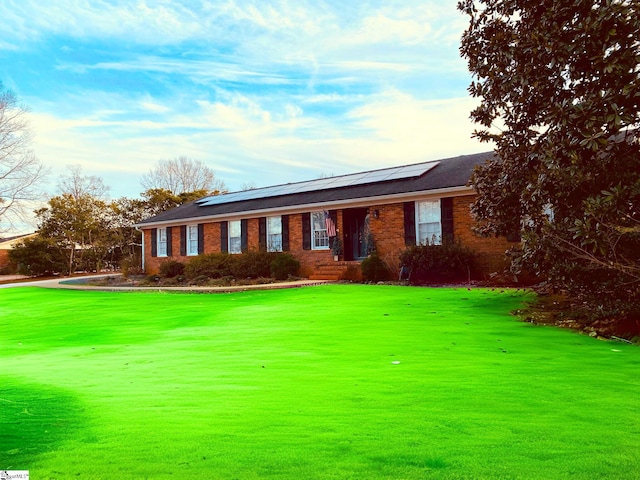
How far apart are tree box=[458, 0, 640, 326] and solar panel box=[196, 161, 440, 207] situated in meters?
10.7

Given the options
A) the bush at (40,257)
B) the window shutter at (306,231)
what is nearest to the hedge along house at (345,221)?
the window shutter at (306,231)

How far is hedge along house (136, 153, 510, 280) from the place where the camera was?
17.0m

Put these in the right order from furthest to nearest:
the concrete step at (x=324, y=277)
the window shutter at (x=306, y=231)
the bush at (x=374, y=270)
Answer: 1. the window shutter at (x=306, y=231)
2. the concrete step at (x=324, y=277)
3. the bush at (x=374, y=270)

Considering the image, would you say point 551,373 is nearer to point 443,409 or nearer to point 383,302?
point 443,409

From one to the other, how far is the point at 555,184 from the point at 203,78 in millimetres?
13749

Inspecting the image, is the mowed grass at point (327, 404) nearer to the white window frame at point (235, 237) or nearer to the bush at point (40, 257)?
the white window frame at point (235, 237)

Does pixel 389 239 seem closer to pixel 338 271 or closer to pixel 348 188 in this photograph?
pixel 338 271

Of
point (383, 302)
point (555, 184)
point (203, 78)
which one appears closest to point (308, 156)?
point (203, 78)

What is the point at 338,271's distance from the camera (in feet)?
63.5

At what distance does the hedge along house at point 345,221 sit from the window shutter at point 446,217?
3 cm

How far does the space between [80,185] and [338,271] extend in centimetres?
2831

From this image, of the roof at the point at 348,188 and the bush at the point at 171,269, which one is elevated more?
the roof at the point at 348,188

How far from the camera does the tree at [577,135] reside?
671 cm

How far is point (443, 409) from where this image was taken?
3.61m
